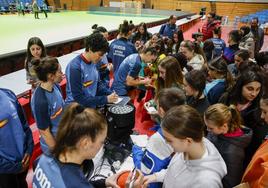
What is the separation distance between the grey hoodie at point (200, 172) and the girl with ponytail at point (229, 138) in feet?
1.41

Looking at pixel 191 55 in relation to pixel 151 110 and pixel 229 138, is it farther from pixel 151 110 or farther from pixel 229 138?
pixel 229 138

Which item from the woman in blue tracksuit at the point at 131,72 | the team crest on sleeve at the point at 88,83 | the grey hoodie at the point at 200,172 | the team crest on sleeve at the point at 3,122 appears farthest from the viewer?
the woman in blue tracksuit at the point at 131,72

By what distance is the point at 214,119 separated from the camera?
1929 millimetres

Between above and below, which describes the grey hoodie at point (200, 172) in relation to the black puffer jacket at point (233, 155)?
above

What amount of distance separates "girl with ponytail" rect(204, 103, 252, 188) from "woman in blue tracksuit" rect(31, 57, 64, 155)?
125 cm

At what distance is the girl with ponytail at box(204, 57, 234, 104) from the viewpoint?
9.76ft

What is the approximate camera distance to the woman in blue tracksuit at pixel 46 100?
2.05m

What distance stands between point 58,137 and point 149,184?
86 centimetres

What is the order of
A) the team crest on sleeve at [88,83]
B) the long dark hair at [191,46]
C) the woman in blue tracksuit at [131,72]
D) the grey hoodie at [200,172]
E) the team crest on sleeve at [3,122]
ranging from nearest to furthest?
1. the grey hoodie at [200,172]
2. the team crest on sleeve at [3,122]
3. the team crest on sleeve at [88,83]
4. the woman in blue tracksuit at [131,72]
5. the long dark hair at [191,46]

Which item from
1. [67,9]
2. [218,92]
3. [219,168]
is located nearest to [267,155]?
[219,168]

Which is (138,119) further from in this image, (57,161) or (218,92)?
(57,161)

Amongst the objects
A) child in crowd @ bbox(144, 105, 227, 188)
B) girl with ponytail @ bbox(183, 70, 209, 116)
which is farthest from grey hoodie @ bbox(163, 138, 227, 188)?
girl with ponytail @ bbox(183, 70, 209, 116)

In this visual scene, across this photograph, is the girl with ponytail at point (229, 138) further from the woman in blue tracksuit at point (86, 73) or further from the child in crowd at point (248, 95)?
the woman in blue tracksuit at point (86, 73)

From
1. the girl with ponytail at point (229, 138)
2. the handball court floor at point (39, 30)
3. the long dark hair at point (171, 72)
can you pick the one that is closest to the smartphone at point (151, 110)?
the long dark hair at point (171, 72)
